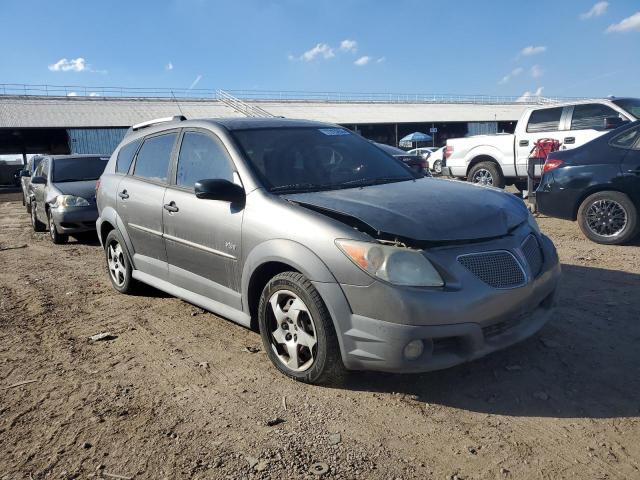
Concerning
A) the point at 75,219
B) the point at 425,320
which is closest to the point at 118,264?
the point at 425,320

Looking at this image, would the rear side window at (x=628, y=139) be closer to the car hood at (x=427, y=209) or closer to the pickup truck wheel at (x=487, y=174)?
the car hood at (x=427, y=209)

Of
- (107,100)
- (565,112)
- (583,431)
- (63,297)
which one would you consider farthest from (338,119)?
(583,431)

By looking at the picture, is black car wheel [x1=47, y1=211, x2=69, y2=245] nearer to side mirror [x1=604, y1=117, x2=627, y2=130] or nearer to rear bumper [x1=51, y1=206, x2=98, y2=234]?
rear bumper [x1=51, y1=206, x2=98, y2=234]

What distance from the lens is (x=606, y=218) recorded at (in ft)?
21.9

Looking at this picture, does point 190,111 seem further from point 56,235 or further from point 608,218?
point 608,218

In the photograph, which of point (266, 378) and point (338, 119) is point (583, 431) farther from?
point (338, 119)

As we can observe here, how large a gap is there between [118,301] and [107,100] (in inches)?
1507

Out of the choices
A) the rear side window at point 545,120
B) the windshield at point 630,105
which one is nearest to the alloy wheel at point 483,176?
the rear side window at point 545,120

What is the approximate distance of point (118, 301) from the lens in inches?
215

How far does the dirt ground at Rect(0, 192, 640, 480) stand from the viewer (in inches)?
98.9

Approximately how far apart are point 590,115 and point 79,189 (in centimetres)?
957

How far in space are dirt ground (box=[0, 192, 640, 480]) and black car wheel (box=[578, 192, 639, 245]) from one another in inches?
87.3

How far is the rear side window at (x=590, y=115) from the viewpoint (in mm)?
9695

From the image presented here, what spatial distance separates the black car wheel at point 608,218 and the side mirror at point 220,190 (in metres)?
5.10
